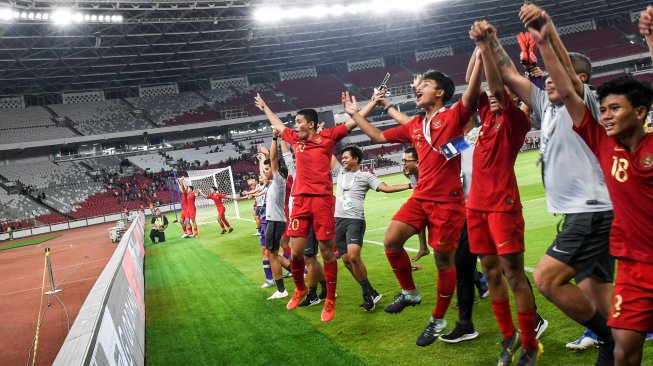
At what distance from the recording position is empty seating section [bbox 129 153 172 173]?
47.7 m

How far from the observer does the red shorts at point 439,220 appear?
439 centimetres

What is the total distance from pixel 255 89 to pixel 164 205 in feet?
66.7

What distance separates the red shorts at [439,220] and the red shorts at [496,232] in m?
0.49

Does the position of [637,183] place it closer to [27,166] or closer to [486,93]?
[486,93]

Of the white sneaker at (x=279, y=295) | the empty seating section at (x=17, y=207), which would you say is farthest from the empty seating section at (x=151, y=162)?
the white sneaker at (x=279, y=295)

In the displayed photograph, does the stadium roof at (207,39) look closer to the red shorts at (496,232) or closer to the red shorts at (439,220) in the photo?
the red shorts at (439,220)

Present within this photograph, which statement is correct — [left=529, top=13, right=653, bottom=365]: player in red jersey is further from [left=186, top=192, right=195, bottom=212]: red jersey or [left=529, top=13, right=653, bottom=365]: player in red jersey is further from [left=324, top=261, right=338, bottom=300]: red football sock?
[left=186, top=192, right=195, bottom=212]: red jersey

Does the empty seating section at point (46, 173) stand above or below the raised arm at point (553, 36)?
above

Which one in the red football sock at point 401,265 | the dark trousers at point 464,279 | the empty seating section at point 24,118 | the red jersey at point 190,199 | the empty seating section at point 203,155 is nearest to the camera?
the dark trousers at point 464,279

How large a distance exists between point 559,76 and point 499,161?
1099 millimetres

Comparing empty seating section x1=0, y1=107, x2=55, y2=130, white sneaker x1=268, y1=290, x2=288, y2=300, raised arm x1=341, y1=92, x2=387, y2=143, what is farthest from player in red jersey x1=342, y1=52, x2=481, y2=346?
empty seating section x1=0, y1=107, x2=55, y2=130

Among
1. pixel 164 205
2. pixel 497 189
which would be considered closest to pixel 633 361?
pixel 497 189

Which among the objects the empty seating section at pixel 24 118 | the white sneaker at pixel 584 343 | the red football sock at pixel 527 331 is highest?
the empty seating section at pixel 24 118

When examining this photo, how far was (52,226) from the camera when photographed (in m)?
37.6
